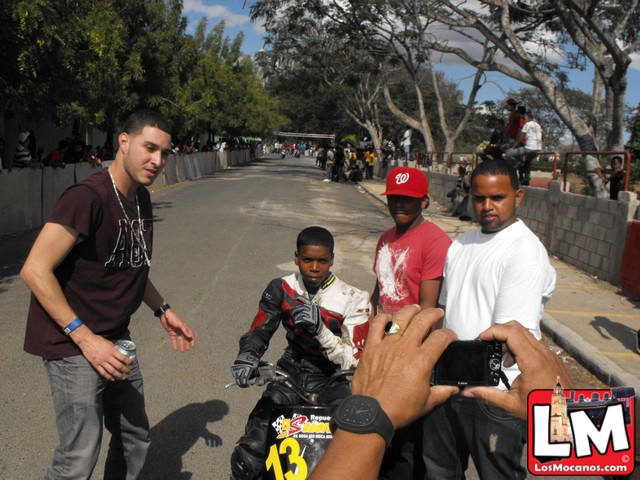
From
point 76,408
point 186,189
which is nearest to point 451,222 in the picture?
point 186,189

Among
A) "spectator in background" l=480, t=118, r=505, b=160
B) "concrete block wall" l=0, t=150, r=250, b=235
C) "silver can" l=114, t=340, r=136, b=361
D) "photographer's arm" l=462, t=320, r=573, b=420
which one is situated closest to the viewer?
"photographer's arm" l=462, t=320, r=573, b=420

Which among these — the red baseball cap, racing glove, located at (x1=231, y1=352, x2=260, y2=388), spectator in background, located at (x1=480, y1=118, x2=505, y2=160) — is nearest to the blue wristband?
racing glove, located at (x1=231, y1=352, x2=260, y2=388)

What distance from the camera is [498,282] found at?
2.47 m

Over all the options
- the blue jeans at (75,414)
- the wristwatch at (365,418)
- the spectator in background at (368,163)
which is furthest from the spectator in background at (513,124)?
the spectator in background at (368,163)

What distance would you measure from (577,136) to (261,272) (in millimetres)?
6792

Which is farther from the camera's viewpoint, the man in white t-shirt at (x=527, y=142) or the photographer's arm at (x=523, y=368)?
the man in white t-shirt at (x=527, y=142)

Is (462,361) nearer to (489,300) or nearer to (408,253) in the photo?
(489,300)

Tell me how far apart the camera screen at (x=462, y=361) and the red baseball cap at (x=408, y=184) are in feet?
6.87

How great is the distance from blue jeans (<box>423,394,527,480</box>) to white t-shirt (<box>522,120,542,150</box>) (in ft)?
36.7

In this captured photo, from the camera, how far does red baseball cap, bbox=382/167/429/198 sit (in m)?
3.57

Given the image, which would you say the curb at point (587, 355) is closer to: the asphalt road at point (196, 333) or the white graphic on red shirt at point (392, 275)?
the asphalt road at point (196, 333)

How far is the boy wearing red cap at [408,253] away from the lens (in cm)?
338

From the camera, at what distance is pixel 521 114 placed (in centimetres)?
1294

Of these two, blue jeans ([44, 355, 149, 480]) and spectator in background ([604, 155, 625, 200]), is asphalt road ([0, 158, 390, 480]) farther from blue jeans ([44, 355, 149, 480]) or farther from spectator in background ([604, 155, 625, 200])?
spectator in background ([604, 155, 625, 200])
